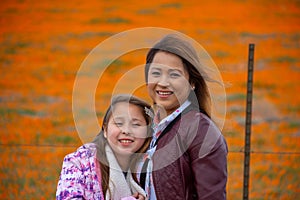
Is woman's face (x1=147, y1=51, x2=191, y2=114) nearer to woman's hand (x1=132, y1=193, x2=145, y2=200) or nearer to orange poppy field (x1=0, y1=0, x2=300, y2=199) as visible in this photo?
woman's hand (x1=132, y1=193, x2=145, y2=200)

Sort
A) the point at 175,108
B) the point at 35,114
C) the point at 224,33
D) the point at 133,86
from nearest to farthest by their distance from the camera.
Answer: the point at 175,108
the point at 133,86
the point at 35,114
the point at 224,33

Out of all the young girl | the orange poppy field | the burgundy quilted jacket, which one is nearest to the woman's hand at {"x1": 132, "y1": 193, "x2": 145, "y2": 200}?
the young girl

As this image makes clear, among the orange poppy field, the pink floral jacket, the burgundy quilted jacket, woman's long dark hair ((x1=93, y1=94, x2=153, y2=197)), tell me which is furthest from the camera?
the orange poppy field

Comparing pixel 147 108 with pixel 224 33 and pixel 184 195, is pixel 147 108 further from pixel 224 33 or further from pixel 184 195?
pixel 224 33

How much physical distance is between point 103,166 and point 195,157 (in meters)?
0.39

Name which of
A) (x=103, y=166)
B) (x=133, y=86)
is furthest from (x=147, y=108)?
(x=133, y=86)

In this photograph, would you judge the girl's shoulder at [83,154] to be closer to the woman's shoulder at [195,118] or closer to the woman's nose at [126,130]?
the woman's nose at [126,130]

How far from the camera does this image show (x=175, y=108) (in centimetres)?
222

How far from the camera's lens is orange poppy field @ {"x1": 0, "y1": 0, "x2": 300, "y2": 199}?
5.74 meters

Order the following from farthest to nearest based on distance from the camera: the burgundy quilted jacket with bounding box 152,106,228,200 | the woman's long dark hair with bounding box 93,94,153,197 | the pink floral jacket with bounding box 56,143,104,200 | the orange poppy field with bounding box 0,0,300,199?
the orange poppy field with bounding box 0,0,300,199 → the woman's long dark hair with bounding box 93,94,153,197 → the pink floral jacket with bounding box 56,143,104,200 → the burgundy quilted jacket with bounding box 152,106,228,200

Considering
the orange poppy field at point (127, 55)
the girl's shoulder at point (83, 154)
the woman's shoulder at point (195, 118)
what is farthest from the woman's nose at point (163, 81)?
the orange poppy field at point (127, 55)

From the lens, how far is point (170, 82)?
220 centimetres

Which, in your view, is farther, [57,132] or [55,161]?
[57,132]

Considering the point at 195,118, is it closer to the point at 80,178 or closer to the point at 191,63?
the point at 191,63
